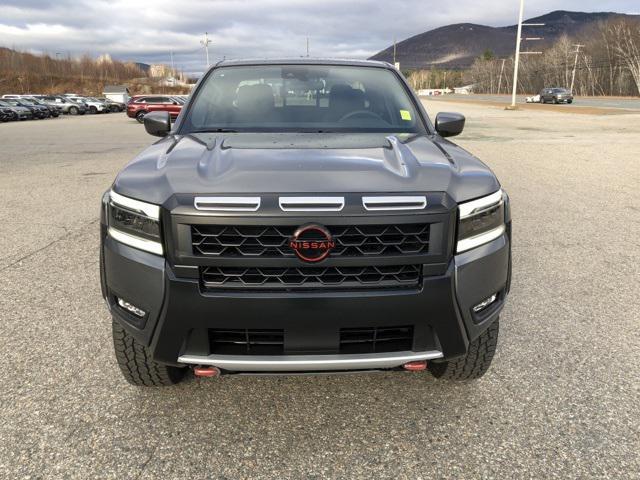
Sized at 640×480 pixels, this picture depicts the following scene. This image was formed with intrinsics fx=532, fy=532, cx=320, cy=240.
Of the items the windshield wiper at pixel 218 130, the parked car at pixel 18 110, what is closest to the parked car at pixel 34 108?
the parked car at pixel 18 110

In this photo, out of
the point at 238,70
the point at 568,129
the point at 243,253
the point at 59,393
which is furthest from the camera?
the point at 568,129

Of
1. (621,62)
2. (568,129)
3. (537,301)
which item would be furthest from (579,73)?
(537,301)

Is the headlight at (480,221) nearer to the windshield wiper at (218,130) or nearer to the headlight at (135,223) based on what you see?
the headlight at (135,223)

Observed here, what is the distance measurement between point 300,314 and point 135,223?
78 centimetres

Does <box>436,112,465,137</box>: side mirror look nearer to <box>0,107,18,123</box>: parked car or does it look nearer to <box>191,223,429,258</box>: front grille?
<box>191,223,429,258</box>: front grille

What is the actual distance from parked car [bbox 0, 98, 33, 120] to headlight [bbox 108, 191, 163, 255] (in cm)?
3841

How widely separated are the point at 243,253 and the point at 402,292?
2.12ft

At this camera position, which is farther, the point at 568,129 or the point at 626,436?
the point at 568,129

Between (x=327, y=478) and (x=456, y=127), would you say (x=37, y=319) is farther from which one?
(x=456, y=127)

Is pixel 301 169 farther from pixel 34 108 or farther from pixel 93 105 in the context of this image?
pixel 93 105

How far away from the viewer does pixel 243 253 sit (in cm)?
209

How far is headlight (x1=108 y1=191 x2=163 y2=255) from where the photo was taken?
2.13 metres

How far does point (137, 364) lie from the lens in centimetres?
254

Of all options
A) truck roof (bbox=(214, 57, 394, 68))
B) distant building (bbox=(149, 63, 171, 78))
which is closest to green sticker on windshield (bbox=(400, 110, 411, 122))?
truck roof (bbox=(214, 57, 394, 68))
